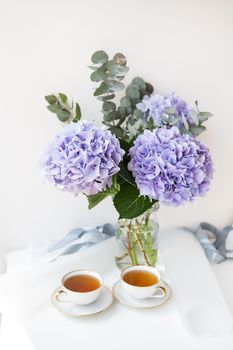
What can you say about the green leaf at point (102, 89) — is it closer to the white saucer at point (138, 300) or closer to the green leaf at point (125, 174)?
the green leaf at point (125, 174)

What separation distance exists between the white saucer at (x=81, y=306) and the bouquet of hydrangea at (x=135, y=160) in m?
0.15

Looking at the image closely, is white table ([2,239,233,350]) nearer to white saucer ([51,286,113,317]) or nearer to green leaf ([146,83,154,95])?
white saucer ([51,286,113,317])

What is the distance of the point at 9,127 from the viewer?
1.33m

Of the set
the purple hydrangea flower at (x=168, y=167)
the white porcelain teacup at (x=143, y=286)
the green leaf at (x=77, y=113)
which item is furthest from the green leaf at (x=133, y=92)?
the white porcelain teacup at (x=143, y=286)

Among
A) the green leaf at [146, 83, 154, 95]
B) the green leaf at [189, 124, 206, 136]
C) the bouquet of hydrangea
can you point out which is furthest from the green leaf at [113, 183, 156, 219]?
the green leaf at [146, 83, 154, 95]

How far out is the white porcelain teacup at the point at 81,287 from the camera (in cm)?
108

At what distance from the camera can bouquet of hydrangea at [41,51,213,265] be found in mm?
1009

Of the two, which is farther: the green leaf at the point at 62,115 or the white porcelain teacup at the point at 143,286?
the green leaf at the point at 62,115

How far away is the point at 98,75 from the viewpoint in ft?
4.06

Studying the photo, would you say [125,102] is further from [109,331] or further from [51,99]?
[109,331]

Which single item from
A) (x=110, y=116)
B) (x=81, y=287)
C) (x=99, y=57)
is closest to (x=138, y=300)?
(x=81, y=287)

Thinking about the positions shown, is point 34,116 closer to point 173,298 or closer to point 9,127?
point 9,127

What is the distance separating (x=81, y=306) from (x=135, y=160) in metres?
0.35

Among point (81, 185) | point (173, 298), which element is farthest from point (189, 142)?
point (173, 298)
